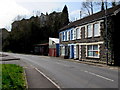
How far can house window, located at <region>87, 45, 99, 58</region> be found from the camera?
1216 inches

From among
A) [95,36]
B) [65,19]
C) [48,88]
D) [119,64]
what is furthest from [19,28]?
[48,88]

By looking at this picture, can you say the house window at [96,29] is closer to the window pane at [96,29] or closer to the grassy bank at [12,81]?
the window pane at [96,29]

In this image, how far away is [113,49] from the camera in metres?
27.0

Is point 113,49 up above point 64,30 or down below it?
below

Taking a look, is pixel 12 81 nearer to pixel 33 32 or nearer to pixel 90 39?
pixel 90 39

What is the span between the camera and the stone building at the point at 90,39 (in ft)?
93.9

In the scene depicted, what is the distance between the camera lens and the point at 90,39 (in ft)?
108

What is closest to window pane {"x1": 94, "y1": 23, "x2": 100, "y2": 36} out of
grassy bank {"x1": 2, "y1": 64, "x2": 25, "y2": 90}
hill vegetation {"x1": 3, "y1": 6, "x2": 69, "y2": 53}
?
grassy bank {"x1": 2, "y1": 64, "x2": 25, "y2": 90}

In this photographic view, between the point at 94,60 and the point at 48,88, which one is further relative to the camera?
the point at 94,60

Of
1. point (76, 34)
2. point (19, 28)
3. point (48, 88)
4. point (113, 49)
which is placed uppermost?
point (19, 28)

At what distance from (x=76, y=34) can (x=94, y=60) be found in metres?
9.44

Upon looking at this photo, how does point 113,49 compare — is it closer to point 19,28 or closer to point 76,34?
point 76,34

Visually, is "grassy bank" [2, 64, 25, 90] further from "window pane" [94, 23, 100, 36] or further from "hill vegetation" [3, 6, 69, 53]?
"hill vegetation" [3, 6, 69, 53]

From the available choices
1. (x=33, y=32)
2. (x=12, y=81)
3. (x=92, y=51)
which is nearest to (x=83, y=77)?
(x=12, y=81)
